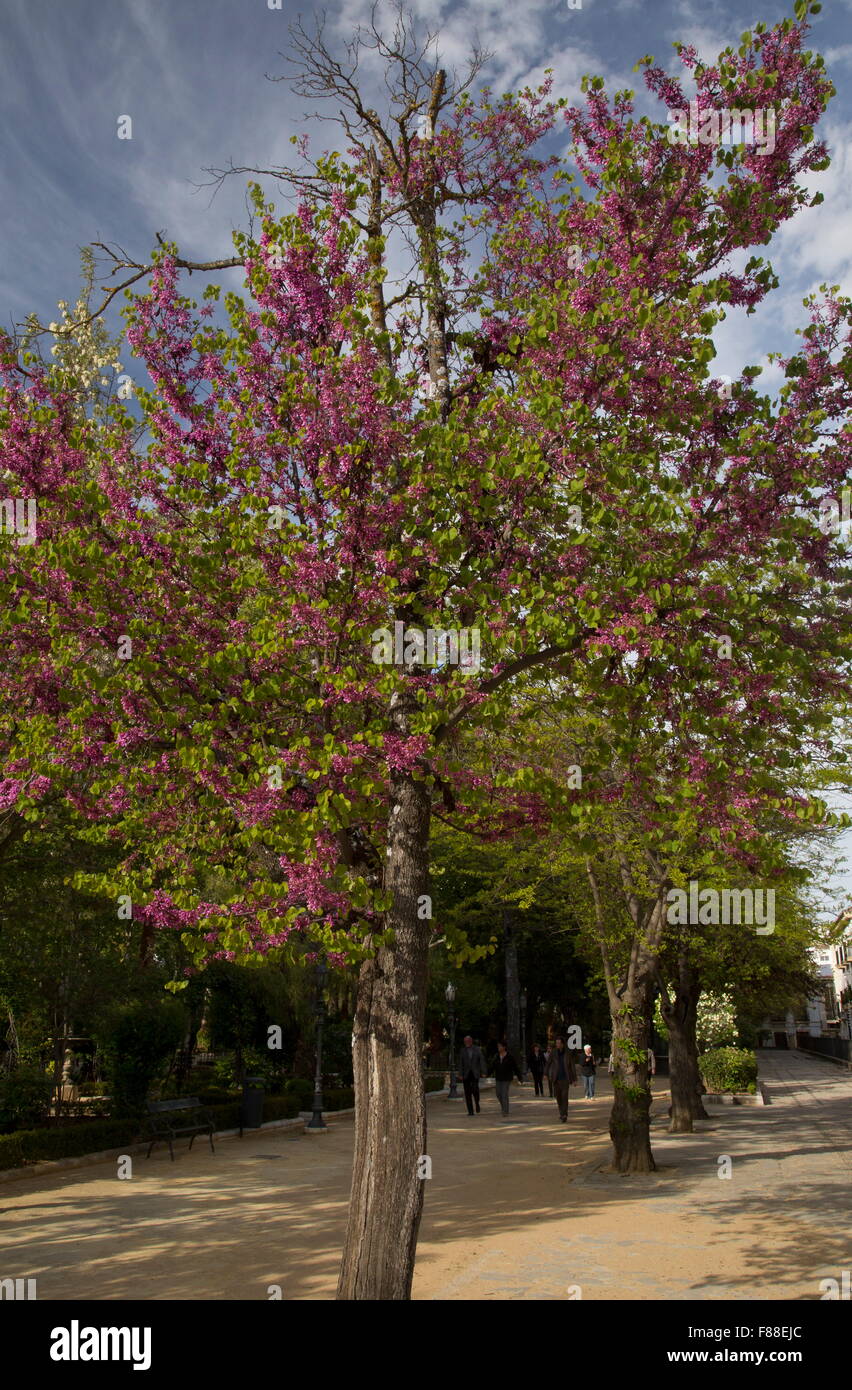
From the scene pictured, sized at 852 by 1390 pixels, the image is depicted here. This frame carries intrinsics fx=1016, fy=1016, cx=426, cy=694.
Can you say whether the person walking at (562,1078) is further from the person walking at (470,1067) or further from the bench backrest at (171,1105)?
the bench backrest at (171,1105)

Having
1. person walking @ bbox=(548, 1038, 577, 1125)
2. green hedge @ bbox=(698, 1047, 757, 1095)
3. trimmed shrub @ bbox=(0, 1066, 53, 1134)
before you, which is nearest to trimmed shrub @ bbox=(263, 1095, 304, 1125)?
person walking @ bbox=(548, 1038, 577, 1125)

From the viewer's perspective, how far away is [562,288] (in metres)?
8.30

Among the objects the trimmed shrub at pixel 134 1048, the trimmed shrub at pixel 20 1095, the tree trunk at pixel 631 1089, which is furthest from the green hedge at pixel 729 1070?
the trimmed shrub at pixel 20 1095

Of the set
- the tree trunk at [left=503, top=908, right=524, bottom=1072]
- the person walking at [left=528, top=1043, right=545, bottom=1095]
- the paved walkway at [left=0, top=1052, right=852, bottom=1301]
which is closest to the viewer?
the paved walkway at [left=0, top=1052, right=852, bottom=1301]

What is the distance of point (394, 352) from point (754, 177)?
349 centimetres

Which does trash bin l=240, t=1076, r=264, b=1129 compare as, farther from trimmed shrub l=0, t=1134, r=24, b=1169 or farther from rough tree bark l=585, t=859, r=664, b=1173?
rough tree bark l=585, t=859, r=664, b=1173

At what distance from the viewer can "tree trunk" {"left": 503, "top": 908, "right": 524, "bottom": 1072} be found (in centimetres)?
4288

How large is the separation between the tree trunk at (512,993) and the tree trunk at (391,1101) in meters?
35.9

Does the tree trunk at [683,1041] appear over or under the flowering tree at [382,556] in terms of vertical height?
under

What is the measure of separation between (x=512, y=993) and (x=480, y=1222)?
99.6ft

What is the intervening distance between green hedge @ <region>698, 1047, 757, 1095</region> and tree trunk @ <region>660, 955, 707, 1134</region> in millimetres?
8952

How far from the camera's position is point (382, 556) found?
750cm

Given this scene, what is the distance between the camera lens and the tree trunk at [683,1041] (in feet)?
77.5

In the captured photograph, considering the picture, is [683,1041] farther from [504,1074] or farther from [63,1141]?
[63,1141]
